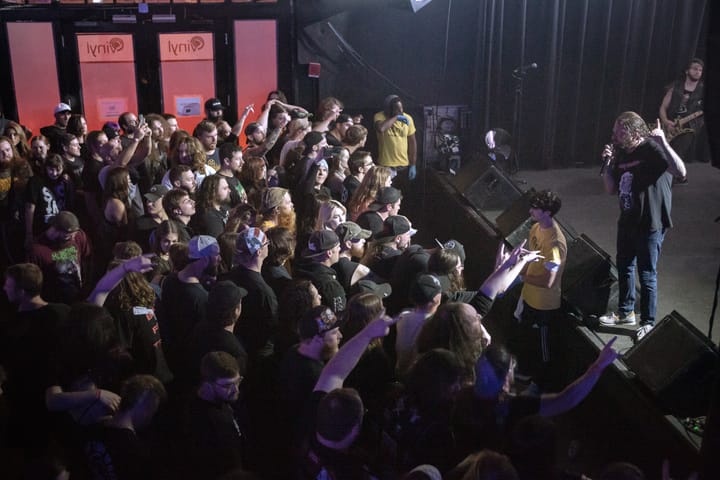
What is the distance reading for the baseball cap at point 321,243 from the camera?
12.6 ft

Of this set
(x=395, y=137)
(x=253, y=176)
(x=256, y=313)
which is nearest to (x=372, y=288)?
(x=256, y=313)

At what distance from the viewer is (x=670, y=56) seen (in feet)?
30.2

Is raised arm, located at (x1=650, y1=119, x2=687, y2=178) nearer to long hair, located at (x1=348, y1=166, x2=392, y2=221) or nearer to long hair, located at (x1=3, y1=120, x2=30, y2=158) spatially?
long hair, located at (x1=348, y1=166, x2=392, y2=221)

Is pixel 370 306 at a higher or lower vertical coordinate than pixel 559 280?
higher

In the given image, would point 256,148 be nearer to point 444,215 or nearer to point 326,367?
point 444,215

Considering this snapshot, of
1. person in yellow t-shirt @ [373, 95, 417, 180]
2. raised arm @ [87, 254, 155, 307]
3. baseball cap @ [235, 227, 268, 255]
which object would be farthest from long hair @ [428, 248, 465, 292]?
person in yellow t-shirt @ [373, 95, 417, 180]

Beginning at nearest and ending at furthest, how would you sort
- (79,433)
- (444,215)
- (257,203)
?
(79,433)
(257,203)
(444,215)

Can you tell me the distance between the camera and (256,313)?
3564mm

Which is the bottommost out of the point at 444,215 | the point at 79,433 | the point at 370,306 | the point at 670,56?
the point at 444,215

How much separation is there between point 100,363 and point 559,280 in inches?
110

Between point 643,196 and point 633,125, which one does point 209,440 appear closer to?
point 643,196

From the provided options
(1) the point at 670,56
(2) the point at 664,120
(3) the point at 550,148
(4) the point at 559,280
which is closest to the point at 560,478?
(4) the point at 559,280

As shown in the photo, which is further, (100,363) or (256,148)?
(256,148)

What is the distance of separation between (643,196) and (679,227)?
2.55 m
